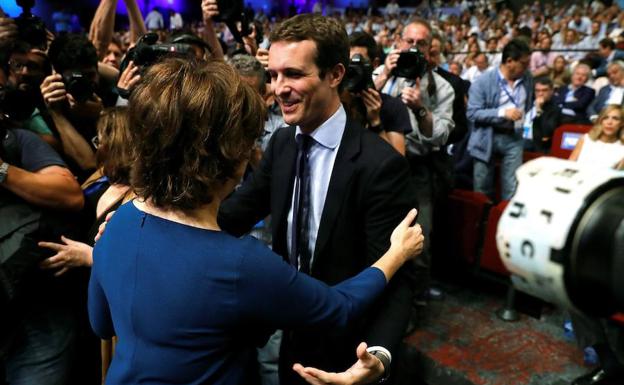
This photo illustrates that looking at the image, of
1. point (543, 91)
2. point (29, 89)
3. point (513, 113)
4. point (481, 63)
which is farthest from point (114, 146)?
point (481, 63)

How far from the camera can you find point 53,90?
2.21m

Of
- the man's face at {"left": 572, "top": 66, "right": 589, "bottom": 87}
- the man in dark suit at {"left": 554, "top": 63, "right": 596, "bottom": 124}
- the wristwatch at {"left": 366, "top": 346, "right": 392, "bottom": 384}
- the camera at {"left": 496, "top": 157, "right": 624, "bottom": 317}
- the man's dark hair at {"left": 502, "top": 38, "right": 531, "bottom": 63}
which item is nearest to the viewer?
the camera at {"left": 496, "top": 157, "right": 624, "bottom": 317}

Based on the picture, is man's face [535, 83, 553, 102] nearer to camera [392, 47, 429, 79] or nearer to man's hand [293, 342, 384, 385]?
camera [392, 47, 429, 79]

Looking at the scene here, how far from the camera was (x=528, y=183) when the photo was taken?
1.87 ft

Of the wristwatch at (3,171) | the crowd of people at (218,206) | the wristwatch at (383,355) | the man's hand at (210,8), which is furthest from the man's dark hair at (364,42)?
the wristwatch at (383,355)

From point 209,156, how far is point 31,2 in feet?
7.99

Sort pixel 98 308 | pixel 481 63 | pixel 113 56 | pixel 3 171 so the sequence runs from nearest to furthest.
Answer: pixel 98 308 → pixel 3 171 → pixel 113 56 → pixel 481 63

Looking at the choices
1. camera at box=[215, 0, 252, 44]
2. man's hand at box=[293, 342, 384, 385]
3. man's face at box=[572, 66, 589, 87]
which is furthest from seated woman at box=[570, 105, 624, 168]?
man's face at box=[572, 66, 589, 87]

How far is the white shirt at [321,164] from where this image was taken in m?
1.59

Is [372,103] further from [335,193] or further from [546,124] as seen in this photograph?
[546,124]

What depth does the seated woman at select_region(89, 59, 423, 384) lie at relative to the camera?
1044 mm

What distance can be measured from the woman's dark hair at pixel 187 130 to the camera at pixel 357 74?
3.55 ft

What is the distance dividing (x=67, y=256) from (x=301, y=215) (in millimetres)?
942

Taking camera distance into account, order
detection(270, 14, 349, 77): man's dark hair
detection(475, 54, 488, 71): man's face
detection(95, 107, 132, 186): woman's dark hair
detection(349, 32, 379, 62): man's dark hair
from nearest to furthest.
Result: detection(270, 14, 349, 77): man's dark hair < detection(95, 107, 132, 186): woman's dark hair < detection(349, 32, 379, 62): man's dark hair < detection(475, 54, 488, 71): man's face
